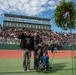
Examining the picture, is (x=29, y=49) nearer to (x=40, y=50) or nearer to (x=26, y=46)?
(x=26, y=46)

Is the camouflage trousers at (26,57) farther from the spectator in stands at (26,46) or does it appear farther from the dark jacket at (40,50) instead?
the dark jacket at (40,50)

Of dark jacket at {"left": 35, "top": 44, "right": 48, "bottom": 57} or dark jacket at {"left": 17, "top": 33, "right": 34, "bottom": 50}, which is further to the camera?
dark jacket at {"left": 35, "top": 44, "right": 48, "bottom": 57}

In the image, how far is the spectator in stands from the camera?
9836 mm

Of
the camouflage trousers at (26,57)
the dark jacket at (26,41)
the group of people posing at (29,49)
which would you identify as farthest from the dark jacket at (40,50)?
the camouflage trousers at (26,57)

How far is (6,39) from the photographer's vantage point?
29984 millimetres

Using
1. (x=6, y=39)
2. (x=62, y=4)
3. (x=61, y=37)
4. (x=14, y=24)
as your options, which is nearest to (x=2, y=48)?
(x=6, y=39)

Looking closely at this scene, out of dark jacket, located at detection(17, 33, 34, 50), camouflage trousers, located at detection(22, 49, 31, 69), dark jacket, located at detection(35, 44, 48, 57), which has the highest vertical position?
dark jacket, located at detection(17, 33, 34, 50)

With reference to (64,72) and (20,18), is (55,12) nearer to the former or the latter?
(64,72)

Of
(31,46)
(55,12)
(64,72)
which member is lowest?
(64,72)

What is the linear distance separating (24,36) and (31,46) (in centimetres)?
55

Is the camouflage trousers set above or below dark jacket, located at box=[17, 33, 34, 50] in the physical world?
below

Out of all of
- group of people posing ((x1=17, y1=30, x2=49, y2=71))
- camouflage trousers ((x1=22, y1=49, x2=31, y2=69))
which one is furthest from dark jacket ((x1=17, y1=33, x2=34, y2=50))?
camouflage trousers ((x1=22, y1=49, x2=31, y2=69))

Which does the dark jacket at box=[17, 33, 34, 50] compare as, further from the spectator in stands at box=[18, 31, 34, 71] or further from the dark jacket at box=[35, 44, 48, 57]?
the dark jacket at box=[35, 44, 48, 57]

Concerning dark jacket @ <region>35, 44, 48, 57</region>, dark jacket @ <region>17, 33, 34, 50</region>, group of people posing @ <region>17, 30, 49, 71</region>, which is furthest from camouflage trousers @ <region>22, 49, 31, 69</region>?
dark jacket @ <region>35, 44, 48, 57</region>
